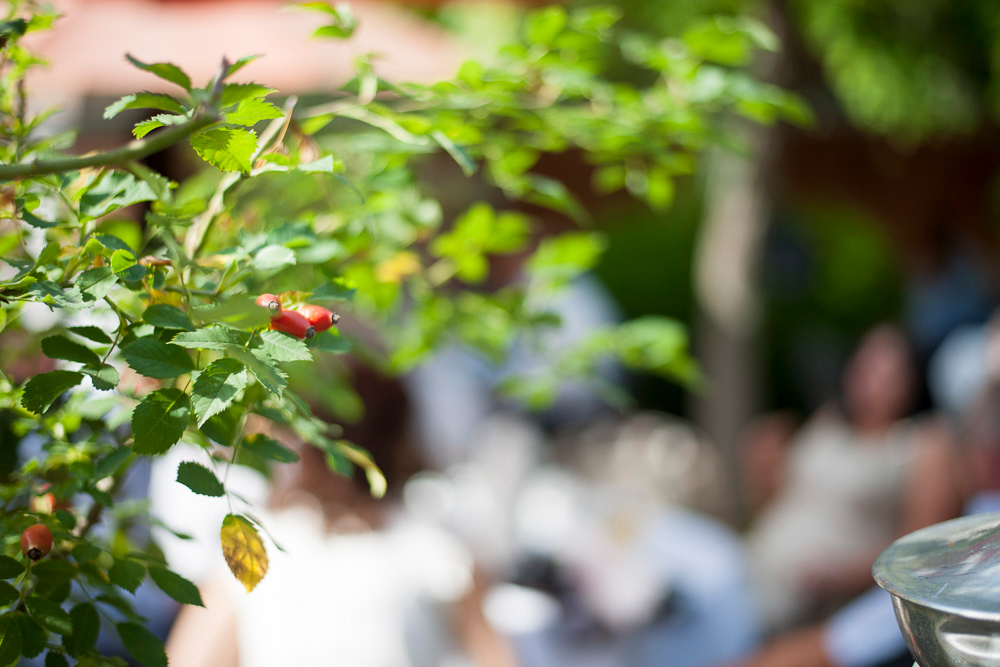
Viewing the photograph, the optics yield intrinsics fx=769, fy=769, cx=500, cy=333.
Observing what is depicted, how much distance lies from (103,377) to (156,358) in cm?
5

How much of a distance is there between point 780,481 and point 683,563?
139 cm

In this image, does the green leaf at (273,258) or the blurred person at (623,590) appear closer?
the green leaf at (273,258)

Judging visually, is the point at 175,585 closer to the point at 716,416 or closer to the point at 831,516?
the point at 831,516

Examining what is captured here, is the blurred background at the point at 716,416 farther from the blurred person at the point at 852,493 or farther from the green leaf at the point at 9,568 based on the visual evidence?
the green leaf at the point at 9,568

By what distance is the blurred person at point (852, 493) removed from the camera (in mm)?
2379

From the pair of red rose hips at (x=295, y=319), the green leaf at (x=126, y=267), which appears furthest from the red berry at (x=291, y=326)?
the green leaf at (x=126, y=267)

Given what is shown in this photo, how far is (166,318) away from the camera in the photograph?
0.56 m

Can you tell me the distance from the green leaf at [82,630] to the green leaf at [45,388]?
0.60ft

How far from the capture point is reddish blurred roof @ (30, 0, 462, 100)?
101 inches

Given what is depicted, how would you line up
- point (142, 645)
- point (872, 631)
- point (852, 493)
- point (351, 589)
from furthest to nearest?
point (852, 493)
point (351, 589)
point (872, 631)
point (142, 645)

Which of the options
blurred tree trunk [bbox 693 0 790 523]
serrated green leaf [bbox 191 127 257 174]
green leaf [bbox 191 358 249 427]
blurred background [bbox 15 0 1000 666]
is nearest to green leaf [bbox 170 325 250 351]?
green leaf [bbox 191 358 249 427]

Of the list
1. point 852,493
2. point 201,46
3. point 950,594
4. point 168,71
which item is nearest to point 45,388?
point 168,71

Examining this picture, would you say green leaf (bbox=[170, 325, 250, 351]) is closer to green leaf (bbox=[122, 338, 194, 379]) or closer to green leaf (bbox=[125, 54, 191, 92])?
green leaf (bbox=[122, 338, 194, 379])

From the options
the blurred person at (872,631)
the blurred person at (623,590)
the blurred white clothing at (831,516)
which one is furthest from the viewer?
the blurred white clothing at (831,516)
